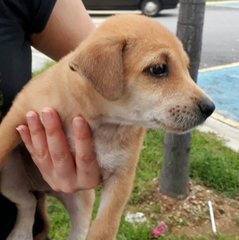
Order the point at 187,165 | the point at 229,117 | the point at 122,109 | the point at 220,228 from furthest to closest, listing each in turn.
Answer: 1. the point at 229,117
2. the point at 187,165
3. the point at 220,228
4. the point at 122,109

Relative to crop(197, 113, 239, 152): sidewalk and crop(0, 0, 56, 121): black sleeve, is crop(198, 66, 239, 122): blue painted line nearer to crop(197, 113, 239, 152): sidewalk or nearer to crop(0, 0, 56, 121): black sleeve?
crop(197, 113, 239, 152): sidewalk

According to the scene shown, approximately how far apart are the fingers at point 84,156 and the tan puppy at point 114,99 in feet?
0.28

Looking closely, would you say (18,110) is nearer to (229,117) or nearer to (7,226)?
(7,226)

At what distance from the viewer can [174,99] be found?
159 cm

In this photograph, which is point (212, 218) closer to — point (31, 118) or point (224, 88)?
point (31, 118)

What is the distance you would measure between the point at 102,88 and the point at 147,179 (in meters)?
2.12

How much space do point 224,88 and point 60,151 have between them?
4938 mm

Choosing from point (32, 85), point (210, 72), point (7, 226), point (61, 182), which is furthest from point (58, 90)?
point (210, 72)

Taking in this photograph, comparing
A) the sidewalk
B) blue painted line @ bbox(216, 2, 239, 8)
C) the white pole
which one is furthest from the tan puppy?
blue painted line @ bbox(216, 2, 239, 8)

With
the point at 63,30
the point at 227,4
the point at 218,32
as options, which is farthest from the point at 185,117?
the point at 227,4

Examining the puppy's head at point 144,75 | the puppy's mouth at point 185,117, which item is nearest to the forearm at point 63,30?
the puppy's head at point 144,75

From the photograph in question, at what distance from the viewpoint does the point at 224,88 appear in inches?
247

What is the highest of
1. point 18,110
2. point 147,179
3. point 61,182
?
point 18,110

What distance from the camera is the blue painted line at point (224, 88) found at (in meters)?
5.45
